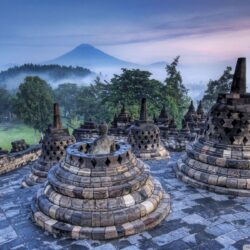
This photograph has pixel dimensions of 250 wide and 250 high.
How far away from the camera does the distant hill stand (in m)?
114

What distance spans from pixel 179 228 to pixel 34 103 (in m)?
39.0

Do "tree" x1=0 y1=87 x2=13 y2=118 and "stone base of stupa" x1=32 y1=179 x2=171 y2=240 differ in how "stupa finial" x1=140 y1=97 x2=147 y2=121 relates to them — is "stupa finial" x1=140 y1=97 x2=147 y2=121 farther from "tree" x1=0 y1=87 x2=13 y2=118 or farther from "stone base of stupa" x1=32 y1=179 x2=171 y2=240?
"tree" x1=0 y1=87 x2=13 y2=118

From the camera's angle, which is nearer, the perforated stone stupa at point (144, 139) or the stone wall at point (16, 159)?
the perforated stone stupa at point (144, 139)

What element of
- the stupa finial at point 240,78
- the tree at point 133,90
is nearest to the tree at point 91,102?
the tree at point 133,90

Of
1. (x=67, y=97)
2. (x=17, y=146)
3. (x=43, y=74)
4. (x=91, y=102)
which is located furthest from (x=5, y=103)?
(x=43, y=74)

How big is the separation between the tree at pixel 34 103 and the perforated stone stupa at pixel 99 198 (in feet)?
119

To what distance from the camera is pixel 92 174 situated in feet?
23.9

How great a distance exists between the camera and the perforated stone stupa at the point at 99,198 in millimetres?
6855

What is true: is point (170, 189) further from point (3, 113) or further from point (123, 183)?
point (3, 113)

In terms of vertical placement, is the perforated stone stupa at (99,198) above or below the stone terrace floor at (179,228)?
above

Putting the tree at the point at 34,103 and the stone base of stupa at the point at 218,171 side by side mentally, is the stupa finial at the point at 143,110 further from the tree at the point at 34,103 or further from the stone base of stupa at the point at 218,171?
the tree at the point at 34,103

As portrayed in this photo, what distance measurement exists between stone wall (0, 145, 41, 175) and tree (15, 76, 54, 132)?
21.2 meters

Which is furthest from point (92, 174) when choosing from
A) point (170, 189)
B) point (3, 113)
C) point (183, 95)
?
point (3, 113)

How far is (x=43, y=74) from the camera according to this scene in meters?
119
